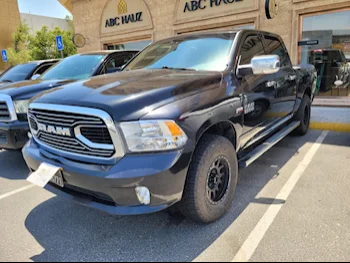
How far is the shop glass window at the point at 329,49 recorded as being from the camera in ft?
29.4

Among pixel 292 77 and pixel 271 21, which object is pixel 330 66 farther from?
pixel 292 77

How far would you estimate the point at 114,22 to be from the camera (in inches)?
556

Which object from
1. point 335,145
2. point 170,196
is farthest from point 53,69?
point 335,145

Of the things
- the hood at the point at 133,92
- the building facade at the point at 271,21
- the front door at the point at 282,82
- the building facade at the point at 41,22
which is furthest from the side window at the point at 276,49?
Answer: the building facade at the point at 41,22

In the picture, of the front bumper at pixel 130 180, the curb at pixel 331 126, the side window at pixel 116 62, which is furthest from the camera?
the curb at pixel 331 126

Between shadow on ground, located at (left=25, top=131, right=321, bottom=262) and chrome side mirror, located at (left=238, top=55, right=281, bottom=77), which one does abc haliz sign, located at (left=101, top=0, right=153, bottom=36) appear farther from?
shadow on ground, located at (left=25, top=131, right=321, bottom=262)

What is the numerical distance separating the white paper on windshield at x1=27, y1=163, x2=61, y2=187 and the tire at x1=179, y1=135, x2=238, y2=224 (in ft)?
3.71

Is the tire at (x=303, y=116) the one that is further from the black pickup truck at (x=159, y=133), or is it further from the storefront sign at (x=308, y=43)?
the storefront sign at (x=308, y=43)

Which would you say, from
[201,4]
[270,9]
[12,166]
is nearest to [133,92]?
[12,166]

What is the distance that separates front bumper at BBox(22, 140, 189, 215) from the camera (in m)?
2.14

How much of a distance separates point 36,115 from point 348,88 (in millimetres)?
9738

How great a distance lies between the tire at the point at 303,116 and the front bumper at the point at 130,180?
3810 millimetres

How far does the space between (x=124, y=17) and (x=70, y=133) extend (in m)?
12.7

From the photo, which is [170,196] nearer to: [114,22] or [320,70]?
[320,70]
